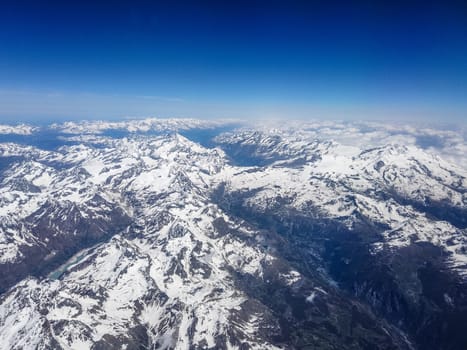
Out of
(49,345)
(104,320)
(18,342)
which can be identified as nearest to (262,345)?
(104,320)

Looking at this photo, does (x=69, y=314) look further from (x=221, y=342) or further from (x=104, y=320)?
(x=221, y=342)

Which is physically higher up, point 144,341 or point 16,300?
point 16,300

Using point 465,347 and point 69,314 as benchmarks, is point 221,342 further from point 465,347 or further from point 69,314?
point 465,347

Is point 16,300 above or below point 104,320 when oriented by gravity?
above

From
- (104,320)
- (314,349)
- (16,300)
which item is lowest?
(314,349)

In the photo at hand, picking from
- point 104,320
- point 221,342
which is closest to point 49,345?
point 104,320

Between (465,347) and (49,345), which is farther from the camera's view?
(465,347)

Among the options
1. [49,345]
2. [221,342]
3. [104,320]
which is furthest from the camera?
[104,320]

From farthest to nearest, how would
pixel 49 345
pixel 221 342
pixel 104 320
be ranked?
pixel 104 320 → pixel 221 342 → pixel 49 345

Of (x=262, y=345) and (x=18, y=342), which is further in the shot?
(x=262, y=345)
